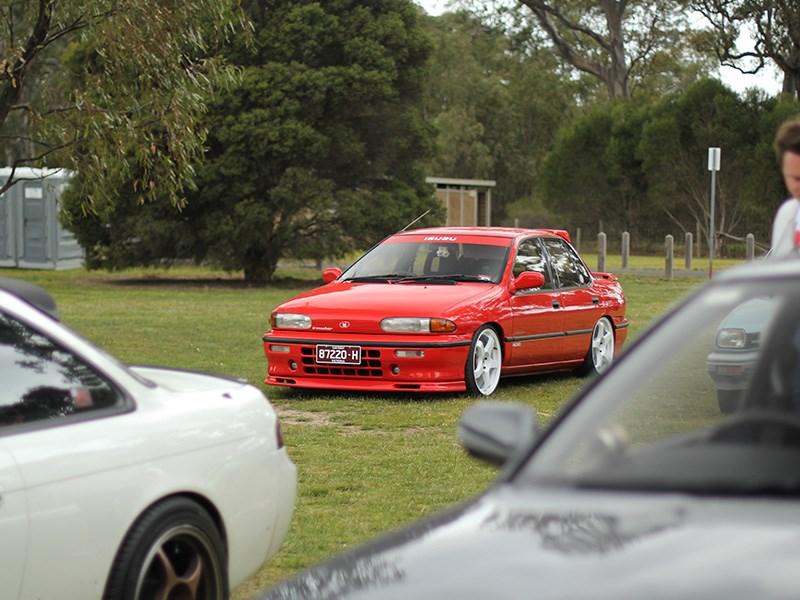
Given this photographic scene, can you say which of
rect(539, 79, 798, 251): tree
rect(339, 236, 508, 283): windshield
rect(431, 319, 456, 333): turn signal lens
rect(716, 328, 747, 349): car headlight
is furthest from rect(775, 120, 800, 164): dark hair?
rect(539, 79, 798, 251): tree

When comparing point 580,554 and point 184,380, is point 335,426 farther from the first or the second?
point 580,554

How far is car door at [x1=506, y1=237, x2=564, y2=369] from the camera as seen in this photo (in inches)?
516

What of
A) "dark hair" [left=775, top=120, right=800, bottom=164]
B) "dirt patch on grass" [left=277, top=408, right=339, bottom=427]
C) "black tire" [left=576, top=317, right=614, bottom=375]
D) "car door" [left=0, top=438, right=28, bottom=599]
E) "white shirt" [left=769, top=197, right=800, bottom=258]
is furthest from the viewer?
"black tire" [left=576, top=317, right=614, bottom=375]

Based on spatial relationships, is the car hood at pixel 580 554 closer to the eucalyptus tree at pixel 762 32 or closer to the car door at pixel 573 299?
the car door at pixel 573 299

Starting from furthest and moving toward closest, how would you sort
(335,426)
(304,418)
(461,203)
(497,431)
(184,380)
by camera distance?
(461,203) < (304,418) < (335,426) < (184,380) < (497,431)

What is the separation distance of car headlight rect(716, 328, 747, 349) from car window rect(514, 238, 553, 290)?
309 cm

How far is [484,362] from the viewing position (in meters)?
12.8

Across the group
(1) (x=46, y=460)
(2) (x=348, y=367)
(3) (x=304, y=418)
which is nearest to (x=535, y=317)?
(2) (x=348, y=367)

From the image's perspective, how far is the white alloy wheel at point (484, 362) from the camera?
12.5 meters

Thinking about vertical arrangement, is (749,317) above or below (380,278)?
below

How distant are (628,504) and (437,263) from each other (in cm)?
1027

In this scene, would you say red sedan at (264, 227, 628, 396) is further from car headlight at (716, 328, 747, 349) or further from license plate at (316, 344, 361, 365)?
car headlight at (716, 328, 747, 349)

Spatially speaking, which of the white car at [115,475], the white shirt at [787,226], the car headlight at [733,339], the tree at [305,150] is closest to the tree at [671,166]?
the tree at [305,150]

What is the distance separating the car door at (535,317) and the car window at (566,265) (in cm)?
19
